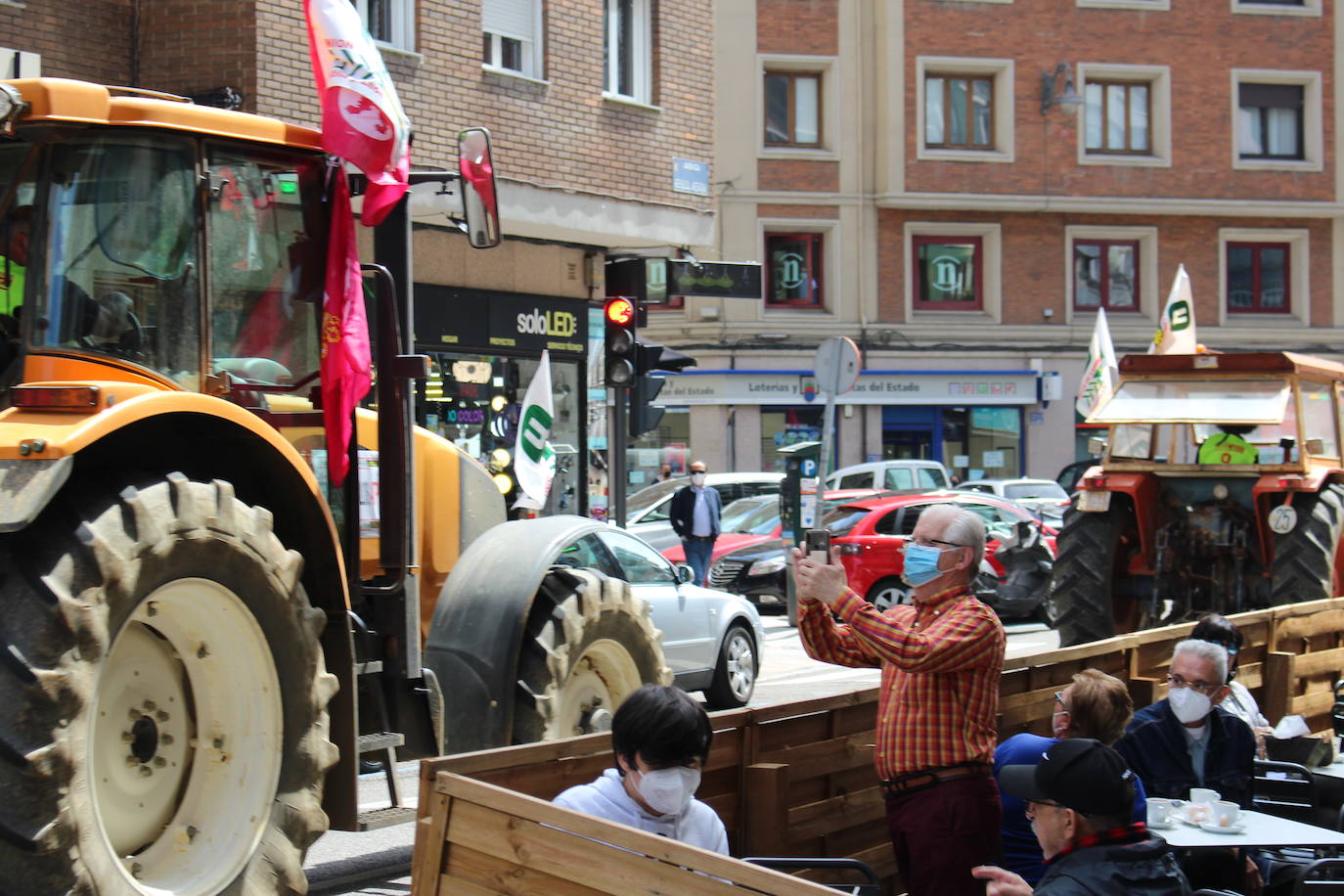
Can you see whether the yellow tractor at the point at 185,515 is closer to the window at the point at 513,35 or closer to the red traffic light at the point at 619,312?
the red traffic light at the point at 619,312

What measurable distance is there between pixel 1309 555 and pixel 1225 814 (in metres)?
7.50

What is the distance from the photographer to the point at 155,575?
14.8 ft

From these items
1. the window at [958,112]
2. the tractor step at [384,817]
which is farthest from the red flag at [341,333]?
the window at [958,112]

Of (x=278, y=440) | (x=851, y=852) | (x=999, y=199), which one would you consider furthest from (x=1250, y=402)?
(x=999, y=199)

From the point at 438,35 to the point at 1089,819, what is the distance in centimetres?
1381

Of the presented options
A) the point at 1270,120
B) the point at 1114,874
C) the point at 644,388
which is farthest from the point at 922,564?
the point at 1270,120

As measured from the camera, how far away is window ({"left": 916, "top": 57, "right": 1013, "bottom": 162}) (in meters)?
35.2

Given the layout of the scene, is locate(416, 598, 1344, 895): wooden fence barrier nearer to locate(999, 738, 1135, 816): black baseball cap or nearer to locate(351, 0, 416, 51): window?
locate(999, 738, 1135, 816): black baseball cap

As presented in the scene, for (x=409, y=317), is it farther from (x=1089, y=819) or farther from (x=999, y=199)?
(x=999, y=199)

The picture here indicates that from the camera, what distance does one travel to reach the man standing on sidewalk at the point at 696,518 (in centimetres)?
1944

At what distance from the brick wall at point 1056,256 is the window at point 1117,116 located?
5.34 ft

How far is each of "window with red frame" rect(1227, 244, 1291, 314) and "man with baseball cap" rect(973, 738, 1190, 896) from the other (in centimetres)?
3613

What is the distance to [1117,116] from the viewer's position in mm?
36750

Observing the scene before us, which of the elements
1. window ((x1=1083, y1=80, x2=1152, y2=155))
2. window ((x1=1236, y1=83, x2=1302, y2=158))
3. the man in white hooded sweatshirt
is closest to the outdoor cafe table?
the man in white hooded sweatshirt
